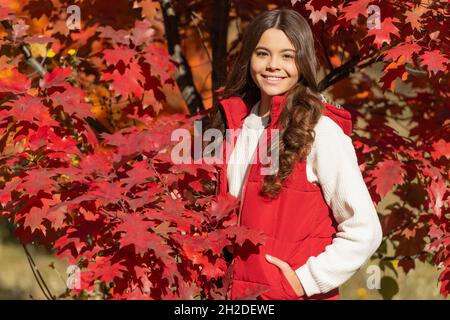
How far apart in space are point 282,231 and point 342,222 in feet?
0.75

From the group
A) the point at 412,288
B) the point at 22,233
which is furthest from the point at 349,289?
the point at 22,233

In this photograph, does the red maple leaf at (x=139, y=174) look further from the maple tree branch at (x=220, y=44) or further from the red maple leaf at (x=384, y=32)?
the maple tree branch at (x=220, y=44)

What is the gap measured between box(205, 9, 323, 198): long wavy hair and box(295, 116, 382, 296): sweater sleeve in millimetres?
91

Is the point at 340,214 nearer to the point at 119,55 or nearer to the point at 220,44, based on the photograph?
the point at 119,55

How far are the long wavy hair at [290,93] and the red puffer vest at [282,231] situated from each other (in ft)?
0.17

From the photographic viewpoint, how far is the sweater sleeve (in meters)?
2.72

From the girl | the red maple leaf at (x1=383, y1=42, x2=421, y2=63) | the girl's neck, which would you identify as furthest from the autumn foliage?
the girl's neck

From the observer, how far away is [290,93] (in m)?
2.93

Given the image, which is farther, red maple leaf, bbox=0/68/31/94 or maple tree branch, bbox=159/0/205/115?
maple tree branch, bbox=159/0/205/115

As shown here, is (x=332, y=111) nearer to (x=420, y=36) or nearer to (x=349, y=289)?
(x=420, y=36)

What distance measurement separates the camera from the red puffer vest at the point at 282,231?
A: 8.95ft

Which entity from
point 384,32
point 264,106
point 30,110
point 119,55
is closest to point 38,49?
point 119,55

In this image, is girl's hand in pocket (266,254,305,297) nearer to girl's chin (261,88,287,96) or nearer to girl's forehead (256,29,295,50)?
girl's chin (261,88,287,96)

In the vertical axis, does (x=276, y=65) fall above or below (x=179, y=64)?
above
